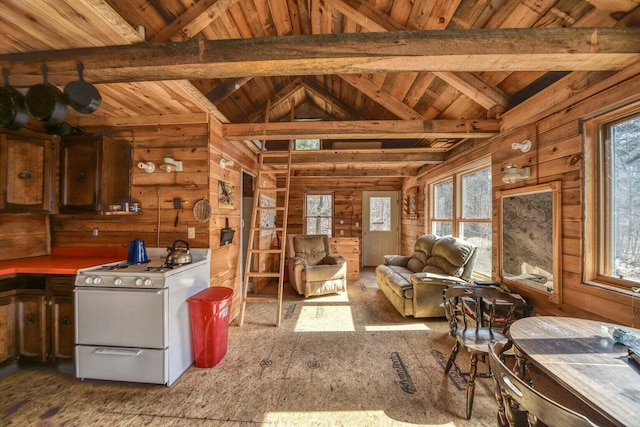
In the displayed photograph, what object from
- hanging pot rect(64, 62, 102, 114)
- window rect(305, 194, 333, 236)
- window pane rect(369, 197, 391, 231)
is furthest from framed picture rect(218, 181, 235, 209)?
window pane rect(369, 197, 391, 231)

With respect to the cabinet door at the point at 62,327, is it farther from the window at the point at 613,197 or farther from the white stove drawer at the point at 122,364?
the window at the point at 613,197

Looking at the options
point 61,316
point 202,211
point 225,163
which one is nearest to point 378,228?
point 225,163

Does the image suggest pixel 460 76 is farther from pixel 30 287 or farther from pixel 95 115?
pixel 30 287

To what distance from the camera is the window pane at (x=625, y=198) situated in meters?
1.64

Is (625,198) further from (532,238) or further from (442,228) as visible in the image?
(442,228)

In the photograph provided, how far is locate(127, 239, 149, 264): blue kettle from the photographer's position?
241 cm

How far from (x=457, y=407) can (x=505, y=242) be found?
1782mm

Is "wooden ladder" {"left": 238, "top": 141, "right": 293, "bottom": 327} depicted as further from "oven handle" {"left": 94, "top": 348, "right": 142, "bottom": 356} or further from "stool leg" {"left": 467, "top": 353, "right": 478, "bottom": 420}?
"stool leg" {"left": 467, "top": 353, "right": 478, "bottom": 420}

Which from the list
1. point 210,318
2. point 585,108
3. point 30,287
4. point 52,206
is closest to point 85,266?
point 30,287

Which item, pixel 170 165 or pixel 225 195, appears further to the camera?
pixel 225 195

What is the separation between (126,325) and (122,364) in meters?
0.32

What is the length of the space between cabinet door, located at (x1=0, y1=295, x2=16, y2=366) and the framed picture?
187 centimetres

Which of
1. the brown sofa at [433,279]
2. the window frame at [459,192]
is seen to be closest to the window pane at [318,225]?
the window frame at [459,192]

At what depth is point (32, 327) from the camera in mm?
2160
